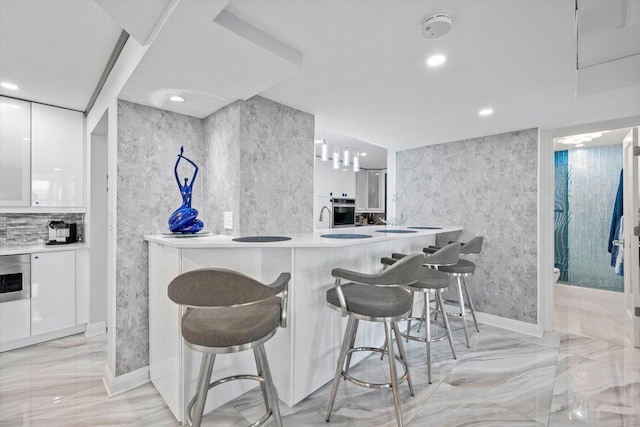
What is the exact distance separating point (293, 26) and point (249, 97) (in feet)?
2.52

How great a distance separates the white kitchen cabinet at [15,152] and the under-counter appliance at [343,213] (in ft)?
13.6

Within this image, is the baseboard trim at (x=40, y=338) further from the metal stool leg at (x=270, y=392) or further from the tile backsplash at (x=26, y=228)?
the metal stool leg at (x=270, y=392)

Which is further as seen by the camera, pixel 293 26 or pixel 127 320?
pixel 127 320

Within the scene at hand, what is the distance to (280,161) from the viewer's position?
2432 mm

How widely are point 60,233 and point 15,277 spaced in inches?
21.7

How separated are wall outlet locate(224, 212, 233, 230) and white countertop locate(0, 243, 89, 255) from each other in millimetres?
1856

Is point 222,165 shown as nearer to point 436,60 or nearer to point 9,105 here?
point 436,60

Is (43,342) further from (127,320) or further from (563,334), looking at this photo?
(563,334)

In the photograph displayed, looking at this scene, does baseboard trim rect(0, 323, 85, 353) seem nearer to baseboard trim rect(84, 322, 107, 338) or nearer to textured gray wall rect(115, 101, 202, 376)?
baseboard trim rect(84, 322, 107, 338)

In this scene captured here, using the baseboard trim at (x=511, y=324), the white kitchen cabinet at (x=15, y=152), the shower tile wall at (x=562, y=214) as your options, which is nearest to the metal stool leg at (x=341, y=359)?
the baseboard trim at (x=511, y=324)

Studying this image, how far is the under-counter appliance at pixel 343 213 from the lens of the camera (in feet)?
18.3

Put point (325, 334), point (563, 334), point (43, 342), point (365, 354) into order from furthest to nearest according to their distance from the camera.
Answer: point (563, 334), point (43, 342), point (365, 354), point (325, 334)

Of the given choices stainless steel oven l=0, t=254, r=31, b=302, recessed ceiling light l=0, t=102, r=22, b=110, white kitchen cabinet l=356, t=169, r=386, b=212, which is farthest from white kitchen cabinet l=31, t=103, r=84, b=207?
white kitchen cabinet l=356, t=169, r=386, b=212

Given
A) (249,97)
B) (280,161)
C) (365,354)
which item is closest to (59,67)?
(249,97)
